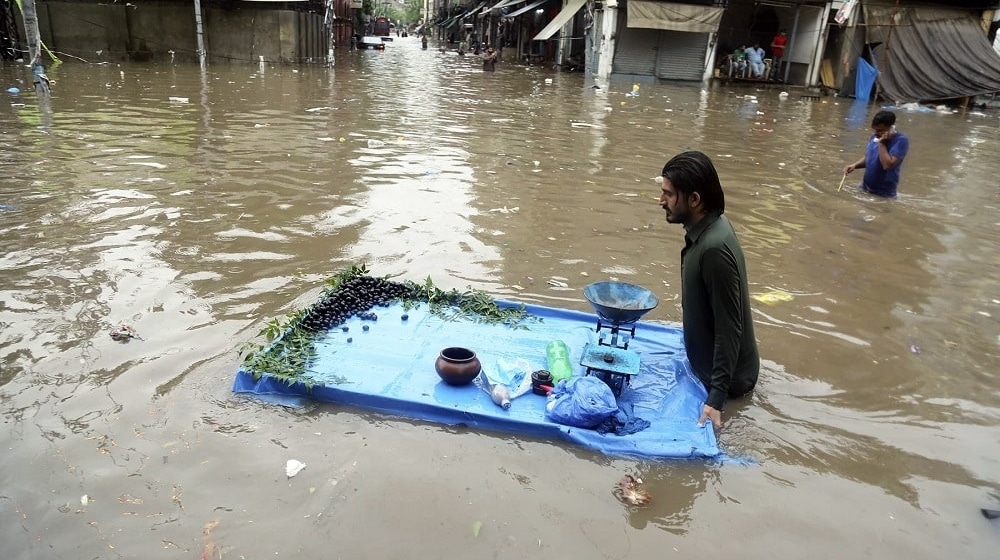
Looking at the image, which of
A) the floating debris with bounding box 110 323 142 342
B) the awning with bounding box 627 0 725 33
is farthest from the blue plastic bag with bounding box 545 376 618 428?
the awning with bounding box 627 0 725 33

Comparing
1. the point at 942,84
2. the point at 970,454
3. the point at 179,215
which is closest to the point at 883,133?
the point at 970,454

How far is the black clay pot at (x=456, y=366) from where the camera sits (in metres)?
3.51

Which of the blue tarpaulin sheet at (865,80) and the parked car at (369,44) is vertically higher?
the parked car at (369,44)

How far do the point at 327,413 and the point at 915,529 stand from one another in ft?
9.02

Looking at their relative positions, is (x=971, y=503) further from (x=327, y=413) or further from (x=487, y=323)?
(x=327, y=413)

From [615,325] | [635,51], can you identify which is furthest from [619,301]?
[635,51]

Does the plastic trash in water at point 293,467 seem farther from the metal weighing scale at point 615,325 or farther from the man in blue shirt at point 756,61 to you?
the man in blue shirt at point 756,61

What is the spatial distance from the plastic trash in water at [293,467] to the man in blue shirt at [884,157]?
7123mm

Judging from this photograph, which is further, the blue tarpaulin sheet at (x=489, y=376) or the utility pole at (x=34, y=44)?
the utility pole at (x=34, y=44)

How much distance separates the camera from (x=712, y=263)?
3.18m

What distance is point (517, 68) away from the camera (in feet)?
97.5

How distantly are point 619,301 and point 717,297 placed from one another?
0.78 meters

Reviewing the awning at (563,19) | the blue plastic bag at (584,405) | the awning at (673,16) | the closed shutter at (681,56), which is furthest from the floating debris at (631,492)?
the awning at (563,19)

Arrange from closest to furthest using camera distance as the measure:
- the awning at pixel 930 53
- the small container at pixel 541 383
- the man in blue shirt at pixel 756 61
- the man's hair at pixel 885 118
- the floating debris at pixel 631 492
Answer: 1. the floating debris at pixel 631 492
2. the small container at pixel 541 383
3. the man's hair at pixel 885 118
4. the awning at pixel 930 53
5. the man in blue shirt at pixel 756 61
